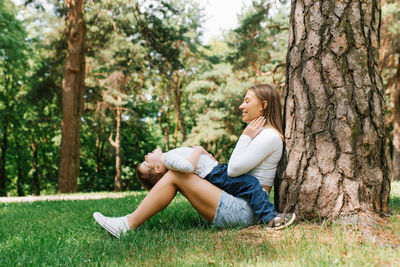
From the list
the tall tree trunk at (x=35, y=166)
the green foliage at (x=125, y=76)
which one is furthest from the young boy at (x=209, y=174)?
the tall tree trunk at (x=35, y=166)

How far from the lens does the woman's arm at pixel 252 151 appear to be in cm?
309

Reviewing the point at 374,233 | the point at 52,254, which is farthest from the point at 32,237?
the point at 374,233

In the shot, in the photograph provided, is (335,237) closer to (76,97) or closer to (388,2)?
(76,97)

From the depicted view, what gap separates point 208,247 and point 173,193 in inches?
27.0

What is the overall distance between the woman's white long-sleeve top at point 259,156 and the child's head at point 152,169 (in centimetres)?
72

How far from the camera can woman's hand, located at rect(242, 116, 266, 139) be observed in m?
3.22

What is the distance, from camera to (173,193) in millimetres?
3174

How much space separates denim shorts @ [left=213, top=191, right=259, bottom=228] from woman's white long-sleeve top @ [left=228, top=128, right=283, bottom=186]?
233 millimetres

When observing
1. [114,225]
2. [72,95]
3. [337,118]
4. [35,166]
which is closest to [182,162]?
[114,225]

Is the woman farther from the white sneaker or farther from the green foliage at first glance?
the green foliage

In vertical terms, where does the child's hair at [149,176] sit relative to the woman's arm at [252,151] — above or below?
below

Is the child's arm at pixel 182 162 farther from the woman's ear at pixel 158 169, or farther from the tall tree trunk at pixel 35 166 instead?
the tall tree trunk at pixel 35 166

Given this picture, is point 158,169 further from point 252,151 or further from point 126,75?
point 126,75

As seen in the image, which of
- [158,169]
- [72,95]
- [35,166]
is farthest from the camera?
[35,166]
